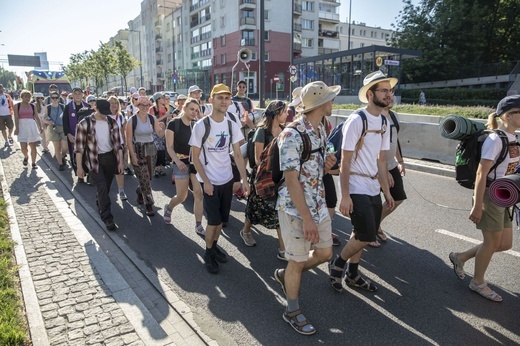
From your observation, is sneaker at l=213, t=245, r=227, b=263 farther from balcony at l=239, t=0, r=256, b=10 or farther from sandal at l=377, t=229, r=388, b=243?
balcony at l=239, t=0, r=256, b=10

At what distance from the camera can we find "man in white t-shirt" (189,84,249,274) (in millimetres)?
4082

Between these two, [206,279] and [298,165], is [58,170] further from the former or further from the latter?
[298,165]

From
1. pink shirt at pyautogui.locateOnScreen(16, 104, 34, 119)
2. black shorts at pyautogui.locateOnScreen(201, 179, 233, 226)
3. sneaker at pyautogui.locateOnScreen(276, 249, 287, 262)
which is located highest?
pink shirt at pyautogui.locateOnScreen(16, 104, 34, 119)

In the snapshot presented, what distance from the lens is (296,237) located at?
115 inches

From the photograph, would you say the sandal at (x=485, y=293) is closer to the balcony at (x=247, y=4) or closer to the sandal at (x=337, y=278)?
the sandal at (x=337, y=278)

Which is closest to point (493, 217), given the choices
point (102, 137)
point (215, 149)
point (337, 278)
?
point (337, 278)

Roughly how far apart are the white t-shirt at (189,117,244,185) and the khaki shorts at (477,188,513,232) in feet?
8.19

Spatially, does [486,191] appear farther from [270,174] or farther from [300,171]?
[270,174]

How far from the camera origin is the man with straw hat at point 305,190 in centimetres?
278

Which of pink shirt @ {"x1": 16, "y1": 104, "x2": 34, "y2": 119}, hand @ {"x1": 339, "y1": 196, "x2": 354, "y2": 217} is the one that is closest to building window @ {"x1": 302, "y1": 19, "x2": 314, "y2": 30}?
pink shirt @ {"x1": 16, "y1": 104, "x2": 34, "y2": 119}

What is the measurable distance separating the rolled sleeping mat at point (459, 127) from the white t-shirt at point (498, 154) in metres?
0.23

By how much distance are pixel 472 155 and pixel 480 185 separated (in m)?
0.30

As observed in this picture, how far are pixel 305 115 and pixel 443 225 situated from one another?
12.1 feet

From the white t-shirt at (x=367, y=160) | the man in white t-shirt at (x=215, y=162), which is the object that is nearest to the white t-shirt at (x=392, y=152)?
the white t-shirt at (x=367, y=160)
